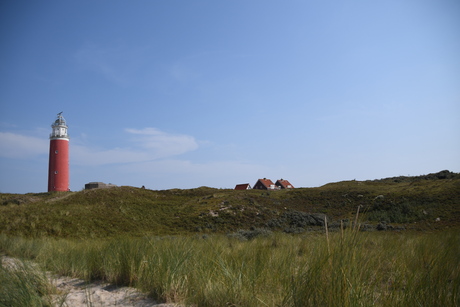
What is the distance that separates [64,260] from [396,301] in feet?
22.7

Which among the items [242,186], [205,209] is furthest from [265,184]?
[205,209]

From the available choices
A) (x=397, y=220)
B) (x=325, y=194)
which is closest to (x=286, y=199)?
(x=325, y=194)

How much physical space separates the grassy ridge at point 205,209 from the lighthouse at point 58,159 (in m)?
18.2

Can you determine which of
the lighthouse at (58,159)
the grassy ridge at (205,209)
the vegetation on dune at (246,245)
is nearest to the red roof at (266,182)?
the vegetation on dune at (246,245)

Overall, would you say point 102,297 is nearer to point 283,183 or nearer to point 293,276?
point 293,276

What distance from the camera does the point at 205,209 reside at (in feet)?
80.3

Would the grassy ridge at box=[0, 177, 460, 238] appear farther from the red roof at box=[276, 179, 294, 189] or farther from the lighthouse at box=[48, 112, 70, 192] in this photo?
the red roof at box=[276, 179, 294, 189]

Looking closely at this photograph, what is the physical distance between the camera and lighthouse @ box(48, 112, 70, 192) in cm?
4181

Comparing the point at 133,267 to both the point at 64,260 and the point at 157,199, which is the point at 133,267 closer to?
the point at 64,260

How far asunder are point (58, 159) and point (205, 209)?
28.8 metres

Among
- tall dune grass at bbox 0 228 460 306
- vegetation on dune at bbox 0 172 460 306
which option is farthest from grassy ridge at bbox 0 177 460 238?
tall dune grass at bbox 0 228 460 306

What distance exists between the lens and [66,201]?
23.6 meters

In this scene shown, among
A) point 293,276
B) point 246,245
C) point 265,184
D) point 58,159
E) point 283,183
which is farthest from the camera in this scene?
point 283,183

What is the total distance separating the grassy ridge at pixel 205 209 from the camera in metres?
18.2
